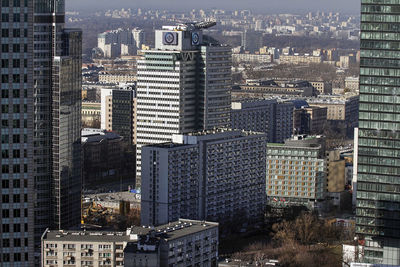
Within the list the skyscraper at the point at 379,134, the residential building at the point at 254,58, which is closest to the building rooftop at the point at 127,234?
the skyscraper at the point at 379,134

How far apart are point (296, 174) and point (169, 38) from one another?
31.3ft

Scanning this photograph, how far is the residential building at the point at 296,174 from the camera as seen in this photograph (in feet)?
203

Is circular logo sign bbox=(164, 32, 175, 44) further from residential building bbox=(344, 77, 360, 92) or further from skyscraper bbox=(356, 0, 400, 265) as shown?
residential building bbox=(344, 77, 360, 92)

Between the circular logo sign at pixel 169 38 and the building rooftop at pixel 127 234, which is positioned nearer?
the building rooftop at pixel 127 234

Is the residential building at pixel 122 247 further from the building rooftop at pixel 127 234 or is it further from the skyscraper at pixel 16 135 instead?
the skyscraper at pixel 16 135

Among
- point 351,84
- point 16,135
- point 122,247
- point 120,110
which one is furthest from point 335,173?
point 351,84

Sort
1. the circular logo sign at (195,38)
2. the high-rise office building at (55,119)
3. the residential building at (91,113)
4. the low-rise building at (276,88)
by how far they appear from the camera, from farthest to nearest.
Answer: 1. the low-rise building at (276,88)
2. the residential building at (91,113)
3. the circular logo sign at (195,38)
4. the high-rise office building at (55,119)

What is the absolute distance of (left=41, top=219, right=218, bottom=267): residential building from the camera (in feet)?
137

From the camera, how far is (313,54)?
174 metres

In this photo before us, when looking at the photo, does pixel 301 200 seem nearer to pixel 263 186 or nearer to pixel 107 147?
pixel 263 186

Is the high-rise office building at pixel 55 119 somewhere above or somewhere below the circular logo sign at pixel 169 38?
below

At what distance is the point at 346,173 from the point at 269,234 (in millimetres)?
12463

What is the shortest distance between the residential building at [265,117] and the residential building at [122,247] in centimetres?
3232

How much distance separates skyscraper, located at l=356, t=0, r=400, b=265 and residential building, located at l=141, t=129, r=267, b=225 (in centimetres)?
1044
